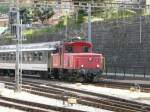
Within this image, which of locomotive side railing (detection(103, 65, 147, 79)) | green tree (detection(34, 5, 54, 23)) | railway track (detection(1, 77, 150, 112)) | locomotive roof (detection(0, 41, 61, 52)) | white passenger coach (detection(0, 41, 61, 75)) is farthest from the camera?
green tree (detection(34, 5, 54, 23))

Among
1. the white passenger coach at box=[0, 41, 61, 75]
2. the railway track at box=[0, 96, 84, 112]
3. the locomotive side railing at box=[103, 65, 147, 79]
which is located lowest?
the locomotive side railing at box=[103, 65, 147, 79]

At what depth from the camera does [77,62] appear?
37.9 metres

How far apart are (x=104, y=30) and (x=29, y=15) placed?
3189 centimetres

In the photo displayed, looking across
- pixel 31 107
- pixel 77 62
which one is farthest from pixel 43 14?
pixel 31 107

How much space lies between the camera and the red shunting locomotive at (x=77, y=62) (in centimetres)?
3800

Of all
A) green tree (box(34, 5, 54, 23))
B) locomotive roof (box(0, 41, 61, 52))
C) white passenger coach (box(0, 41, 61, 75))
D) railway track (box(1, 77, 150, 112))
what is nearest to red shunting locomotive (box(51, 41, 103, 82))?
locomotive roof (box(0, 41, 61, 52))

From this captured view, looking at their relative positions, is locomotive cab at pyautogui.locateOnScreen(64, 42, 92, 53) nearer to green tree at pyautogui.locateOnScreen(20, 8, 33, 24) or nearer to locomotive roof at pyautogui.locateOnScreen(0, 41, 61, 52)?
locomotive roof at pyautogui.locateOnScreen(0, 41, 61, 52)

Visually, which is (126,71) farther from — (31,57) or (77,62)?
(77,62)

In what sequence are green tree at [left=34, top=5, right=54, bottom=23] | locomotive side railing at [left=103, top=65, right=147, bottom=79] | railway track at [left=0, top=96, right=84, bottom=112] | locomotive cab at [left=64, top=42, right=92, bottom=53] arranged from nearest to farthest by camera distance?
railway track at [left=0, top=96, right=84, bottom=112] → locomotive cab at [left=64, top=42, right=92, bottom=53] → locomotive side railing at [left=103, top=65, right=147, bottom=79] → green tree at [left=34, top=5, right=54, bottom=23]

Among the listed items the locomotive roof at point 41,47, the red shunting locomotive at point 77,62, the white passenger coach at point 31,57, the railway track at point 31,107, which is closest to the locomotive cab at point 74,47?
the red shunting locomotive at point 77,62

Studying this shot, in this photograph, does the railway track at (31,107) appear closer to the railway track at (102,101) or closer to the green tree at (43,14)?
the railway track at (102,101)

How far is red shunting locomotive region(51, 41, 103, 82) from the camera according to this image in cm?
3800

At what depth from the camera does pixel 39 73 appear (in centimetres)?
4553

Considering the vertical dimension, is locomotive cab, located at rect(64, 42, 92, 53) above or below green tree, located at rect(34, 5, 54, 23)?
above
